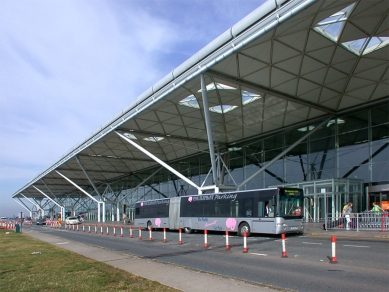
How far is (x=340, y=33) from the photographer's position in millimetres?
19812

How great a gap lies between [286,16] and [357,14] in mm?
4381

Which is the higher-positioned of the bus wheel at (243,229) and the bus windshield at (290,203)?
the bus windshield at (290,203)

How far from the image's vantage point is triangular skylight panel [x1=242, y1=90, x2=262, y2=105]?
90.9 feet

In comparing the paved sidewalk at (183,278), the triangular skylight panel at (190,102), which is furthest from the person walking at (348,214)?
the paved sidewalk at (183,278)

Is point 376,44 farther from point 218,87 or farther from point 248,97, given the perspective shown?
point 218,87

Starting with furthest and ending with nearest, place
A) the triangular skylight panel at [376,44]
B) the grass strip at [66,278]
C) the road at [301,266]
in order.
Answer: the triangular skylight panel at [376,44], the road at [301,266], the grass strip at [66,278]

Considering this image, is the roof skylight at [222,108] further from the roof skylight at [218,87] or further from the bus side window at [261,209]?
the bus side window at [261,209]

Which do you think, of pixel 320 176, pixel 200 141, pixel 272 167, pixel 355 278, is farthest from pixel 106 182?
pixel 355 278

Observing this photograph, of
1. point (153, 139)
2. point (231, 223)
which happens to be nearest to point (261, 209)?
point (231, 223)

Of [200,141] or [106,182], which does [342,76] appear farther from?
[106,182]

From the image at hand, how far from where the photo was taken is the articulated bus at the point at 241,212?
802 inches

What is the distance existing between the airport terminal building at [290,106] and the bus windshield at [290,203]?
3.04m

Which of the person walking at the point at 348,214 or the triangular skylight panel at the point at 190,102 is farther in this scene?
the triangular skylight panel at the point at 190,102

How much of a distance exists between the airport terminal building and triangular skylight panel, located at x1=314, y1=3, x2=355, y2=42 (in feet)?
0.18
